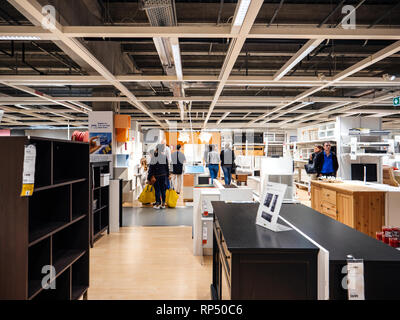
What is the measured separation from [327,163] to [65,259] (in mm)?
6397

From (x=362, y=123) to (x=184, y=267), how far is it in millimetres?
6571

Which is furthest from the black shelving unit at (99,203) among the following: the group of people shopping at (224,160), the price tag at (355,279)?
the group of people shopping at (224,160)

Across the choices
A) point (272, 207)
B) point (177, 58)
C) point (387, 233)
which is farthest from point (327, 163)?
point (272, 207)

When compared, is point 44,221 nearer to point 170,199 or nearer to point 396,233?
point 396,233

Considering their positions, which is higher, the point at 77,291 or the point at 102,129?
the point at 102,129

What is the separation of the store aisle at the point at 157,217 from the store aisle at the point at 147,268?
0.75 meters

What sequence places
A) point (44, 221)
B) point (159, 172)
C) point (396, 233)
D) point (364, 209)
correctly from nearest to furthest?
point (396, 233) → point (44, 221) → point (364, 209) → point (159, 172)

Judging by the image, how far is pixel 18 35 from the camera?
3186mm

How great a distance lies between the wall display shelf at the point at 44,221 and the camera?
186cm

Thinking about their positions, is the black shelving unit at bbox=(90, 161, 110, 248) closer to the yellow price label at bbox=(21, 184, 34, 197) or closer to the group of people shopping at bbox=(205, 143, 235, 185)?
the yellow price label at bbox=(21, 184, 34, 197)

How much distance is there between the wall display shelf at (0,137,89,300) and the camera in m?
1.86

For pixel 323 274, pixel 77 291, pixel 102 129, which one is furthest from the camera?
pixel 102 129

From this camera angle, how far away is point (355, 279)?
1.41 meters

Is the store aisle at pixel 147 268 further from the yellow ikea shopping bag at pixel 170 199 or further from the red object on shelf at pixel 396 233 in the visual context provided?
the yellow ikea shopping bag at pixel 170 199
